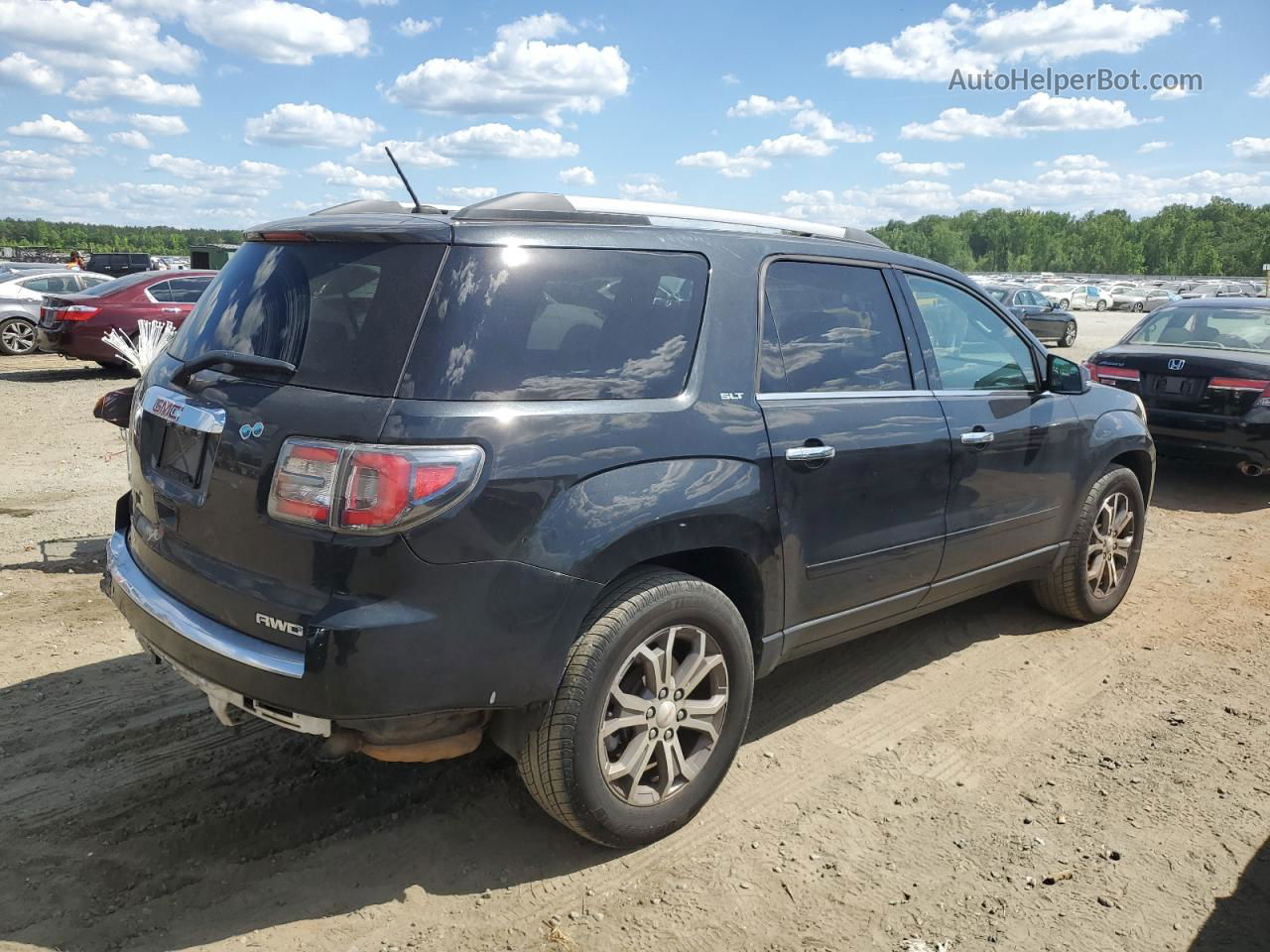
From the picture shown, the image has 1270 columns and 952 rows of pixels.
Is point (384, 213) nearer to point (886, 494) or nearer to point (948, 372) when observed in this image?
point (886, 494)

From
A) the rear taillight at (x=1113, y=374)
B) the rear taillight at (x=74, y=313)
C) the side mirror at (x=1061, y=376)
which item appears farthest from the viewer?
the rear taillight at (x=74, y=313)

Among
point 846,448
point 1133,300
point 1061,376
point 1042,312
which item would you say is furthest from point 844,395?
point 1133,300

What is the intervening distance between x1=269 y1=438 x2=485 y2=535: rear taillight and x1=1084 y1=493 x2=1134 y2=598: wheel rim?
379cm

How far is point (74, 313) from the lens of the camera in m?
14.7

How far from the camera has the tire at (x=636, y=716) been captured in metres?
2.87

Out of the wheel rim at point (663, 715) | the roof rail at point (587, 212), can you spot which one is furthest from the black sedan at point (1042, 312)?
the wheel rim at point (663, 715)

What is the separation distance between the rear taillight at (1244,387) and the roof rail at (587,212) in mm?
6062

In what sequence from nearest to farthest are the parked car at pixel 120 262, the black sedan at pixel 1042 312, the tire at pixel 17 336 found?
1. the tire at pixel 17 336
2. the black sedan at pixel 1042 312
3. the parked car at pixel 120 262

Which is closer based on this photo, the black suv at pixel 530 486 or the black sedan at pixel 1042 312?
the black suv at pixel 530 486

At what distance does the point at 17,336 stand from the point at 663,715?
19962 millimetres

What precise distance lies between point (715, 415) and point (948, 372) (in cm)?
153

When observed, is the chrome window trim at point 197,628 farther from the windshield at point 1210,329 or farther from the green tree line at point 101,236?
the green tree line at point 101,236

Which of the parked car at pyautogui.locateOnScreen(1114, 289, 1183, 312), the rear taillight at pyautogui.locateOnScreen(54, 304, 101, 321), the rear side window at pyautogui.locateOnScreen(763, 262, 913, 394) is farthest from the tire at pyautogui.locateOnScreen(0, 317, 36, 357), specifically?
the parked car at pyautogui.locateOnScreen(1114, 289, 1183, 312)

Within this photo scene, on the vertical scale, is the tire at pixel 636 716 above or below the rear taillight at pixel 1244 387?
below
